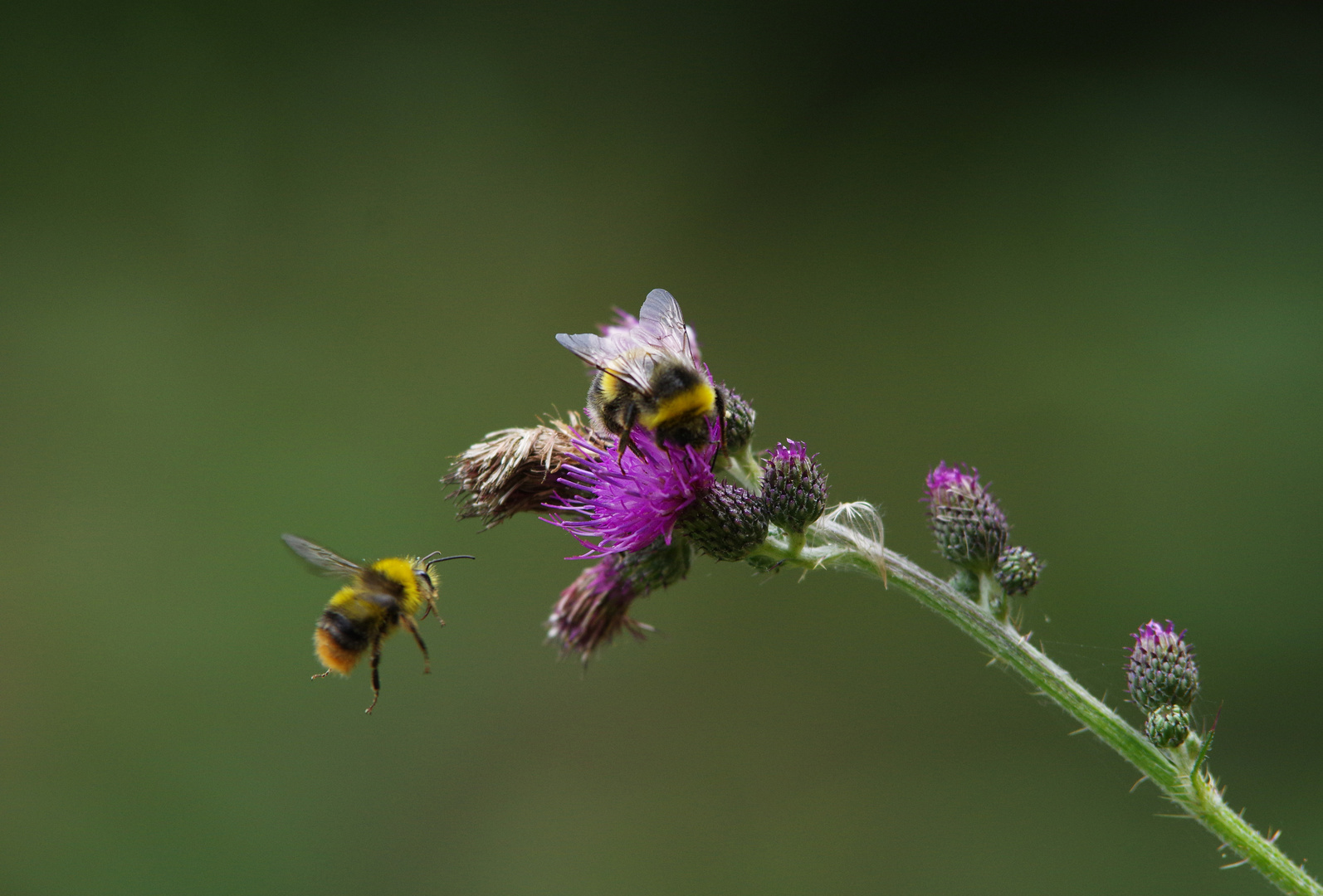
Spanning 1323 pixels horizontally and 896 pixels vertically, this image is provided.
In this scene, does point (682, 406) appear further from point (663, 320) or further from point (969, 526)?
point (969, 526)

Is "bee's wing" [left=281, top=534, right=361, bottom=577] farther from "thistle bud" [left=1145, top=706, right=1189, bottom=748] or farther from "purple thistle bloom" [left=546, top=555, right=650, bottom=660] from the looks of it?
"thistle bud" [left=1145, top=706, right=1189, bottom=748]

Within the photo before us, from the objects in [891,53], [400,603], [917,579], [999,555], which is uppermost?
[891,53]

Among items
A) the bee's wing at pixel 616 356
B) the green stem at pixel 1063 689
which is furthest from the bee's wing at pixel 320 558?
the green stem at pixel 1063 689

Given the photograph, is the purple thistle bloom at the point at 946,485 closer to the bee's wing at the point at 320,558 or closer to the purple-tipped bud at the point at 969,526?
the purple-tipped bud at the point at 969,526

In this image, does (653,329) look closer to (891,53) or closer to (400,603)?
(400,603)

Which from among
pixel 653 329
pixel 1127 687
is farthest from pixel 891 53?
pixel 1127 687

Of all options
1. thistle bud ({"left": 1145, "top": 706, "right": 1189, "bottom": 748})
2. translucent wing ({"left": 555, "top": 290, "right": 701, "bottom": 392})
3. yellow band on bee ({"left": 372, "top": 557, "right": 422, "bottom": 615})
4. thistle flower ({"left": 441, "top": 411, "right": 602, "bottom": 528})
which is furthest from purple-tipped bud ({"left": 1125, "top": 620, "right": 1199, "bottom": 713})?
yellow band on bee ({"left": 372, "top": 557, "right": 422, "bottom": 615})
